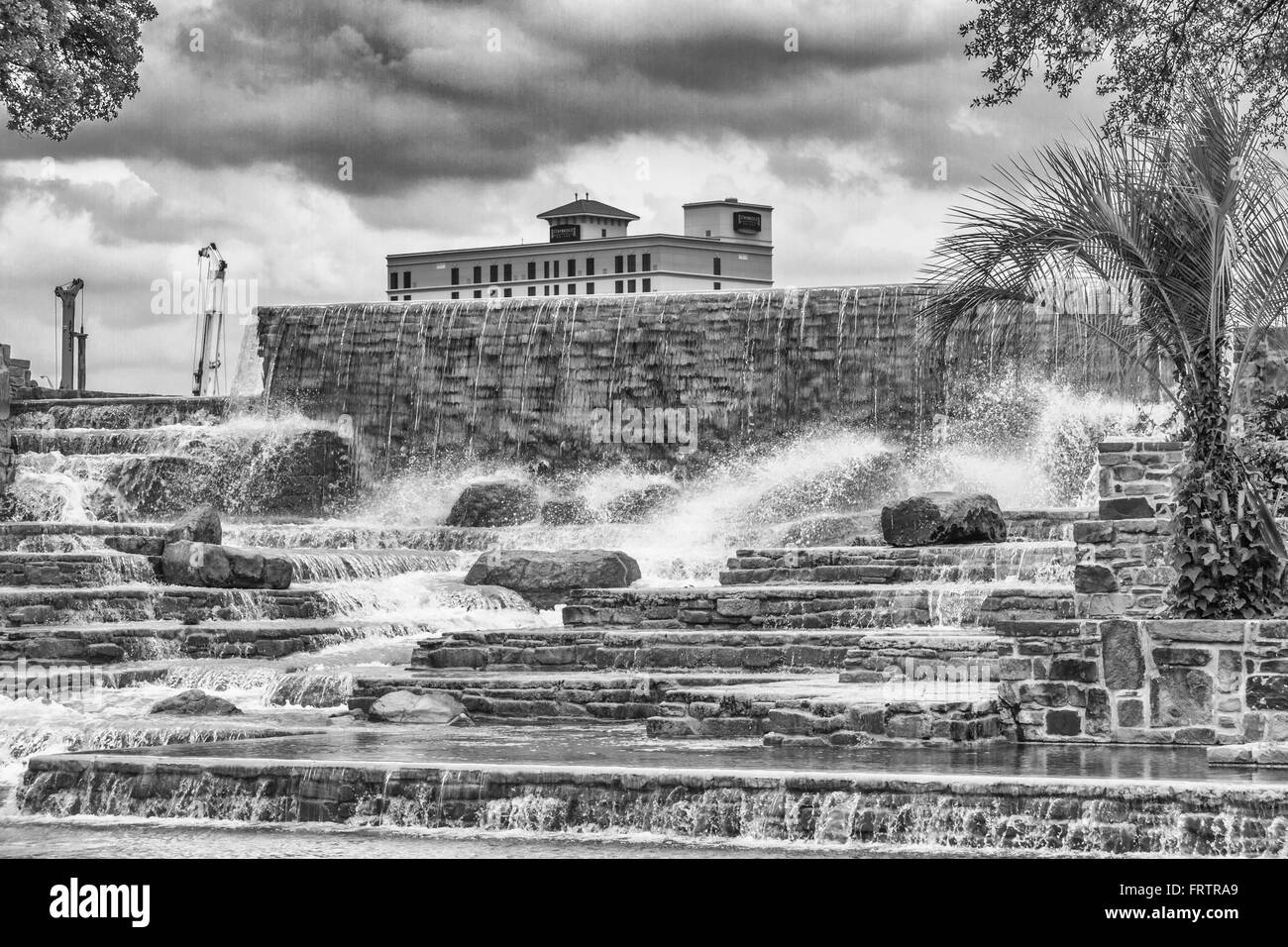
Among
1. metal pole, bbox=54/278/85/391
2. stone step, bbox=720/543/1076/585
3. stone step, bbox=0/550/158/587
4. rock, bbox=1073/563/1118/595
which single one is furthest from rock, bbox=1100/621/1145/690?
metal pole, bbox=54/278/85/391

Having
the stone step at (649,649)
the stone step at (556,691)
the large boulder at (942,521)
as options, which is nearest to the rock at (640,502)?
the large boulder at (942,521)

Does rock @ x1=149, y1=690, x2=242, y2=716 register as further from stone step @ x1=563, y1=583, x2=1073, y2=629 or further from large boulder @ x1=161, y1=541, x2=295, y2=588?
large boulder @ x1=161, y1=541, x2=295, y2=588

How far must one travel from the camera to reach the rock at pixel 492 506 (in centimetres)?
3134

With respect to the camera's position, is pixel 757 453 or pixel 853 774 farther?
pixel 757 453

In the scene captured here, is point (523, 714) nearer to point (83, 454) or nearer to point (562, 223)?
point (83, 454)

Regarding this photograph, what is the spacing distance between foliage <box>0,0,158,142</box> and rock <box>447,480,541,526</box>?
31.7ft

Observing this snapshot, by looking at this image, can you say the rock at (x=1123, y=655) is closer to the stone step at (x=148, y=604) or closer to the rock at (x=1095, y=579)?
the rock at (x=1095, y=579)

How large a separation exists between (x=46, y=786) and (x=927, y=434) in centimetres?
2186

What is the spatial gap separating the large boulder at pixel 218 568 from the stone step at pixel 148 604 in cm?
21

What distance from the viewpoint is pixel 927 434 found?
31859 mm

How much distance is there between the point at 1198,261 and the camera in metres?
12.3

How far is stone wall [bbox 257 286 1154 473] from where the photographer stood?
1271 inches
